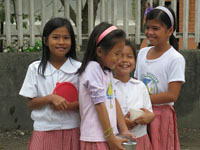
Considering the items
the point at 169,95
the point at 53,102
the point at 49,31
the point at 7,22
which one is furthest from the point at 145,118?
the point at 7,22

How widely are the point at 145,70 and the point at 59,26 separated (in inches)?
27.9

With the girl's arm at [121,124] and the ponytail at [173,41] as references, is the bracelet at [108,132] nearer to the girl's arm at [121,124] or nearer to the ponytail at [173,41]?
the girl's arm at [121,124]

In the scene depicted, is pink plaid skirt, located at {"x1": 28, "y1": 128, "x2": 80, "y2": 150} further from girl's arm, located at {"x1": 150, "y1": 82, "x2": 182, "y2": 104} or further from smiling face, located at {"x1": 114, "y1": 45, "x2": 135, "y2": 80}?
girl's arm, located at {"x1": 150, "y1": 82, "x2": 182, "y2": 104}

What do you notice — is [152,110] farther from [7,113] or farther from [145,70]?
[7,113]

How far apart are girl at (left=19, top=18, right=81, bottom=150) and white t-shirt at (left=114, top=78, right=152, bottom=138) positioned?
30 cm

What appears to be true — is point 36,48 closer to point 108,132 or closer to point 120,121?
point 120,121

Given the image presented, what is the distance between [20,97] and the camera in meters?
5.17

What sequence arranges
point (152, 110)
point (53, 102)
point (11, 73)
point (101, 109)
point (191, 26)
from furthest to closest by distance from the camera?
point (191, 26) < point (11, 73) < point (152, 110) < point (53, 102) < point (101, 109)

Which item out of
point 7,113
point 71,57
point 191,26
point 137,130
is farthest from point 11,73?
point 191,26

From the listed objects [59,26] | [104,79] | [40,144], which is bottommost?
[40,144]

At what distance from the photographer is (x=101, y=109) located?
2.44m

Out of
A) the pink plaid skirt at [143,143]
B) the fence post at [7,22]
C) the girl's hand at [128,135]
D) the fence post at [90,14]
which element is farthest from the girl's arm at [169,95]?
the fence post at [7,22]

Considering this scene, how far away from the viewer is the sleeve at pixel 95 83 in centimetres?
243

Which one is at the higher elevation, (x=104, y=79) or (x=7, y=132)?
(x=104, y=79)
